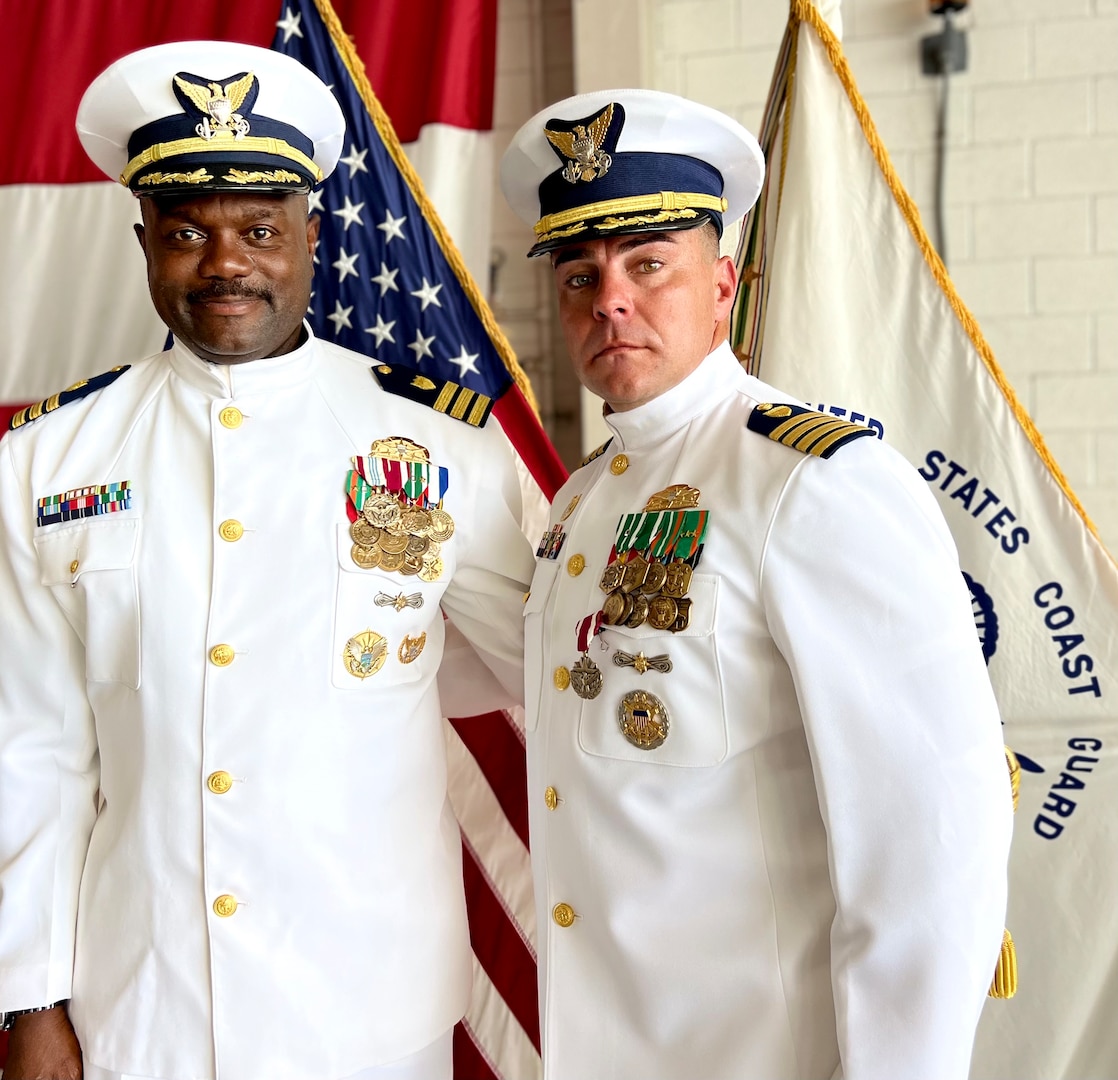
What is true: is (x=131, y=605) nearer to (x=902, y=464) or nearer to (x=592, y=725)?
(x=592, y=725)

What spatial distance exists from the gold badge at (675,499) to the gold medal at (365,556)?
1.26 ft

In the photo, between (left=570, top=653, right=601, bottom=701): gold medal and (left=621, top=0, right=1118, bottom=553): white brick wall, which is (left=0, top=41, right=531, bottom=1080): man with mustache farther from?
(left=621, top=0, right=1118, bottom=553): white brick wall

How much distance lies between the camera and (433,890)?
1.44m

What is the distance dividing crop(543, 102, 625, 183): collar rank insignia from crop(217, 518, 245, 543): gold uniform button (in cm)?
60

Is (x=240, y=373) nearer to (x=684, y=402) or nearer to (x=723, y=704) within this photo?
(x=684, y=402)

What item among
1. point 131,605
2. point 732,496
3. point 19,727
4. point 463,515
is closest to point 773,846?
point 732,496

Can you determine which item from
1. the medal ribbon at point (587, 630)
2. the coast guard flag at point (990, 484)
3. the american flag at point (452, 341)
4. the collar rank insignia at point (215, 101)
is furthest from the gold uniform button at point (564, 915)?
the collar rank insignia at point (215, 101)

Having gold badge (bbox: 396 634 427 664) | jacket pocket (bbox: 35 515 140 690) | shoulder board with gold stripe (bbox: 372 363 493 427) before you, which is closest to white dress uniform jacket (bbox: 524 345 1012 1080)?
gold badge (bbox: 396 634 427 664)

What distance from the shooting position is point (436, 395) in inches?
62.1

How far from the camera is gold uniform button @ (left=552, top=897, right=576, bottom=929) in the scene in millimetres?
1252

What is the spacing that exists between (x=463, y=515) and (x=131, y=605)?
46 cm

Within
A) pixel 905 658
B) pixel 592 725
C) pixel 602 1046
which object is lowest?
pixel 602 1046

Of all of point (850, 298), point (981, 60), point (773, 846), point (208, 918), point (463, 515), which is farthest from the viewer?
point (981, 60)

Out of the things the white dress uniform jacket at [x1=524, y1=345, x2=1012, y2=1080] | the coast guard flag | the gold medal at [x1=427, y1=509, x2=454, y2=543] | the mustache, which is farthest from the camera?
the coast guard flag
